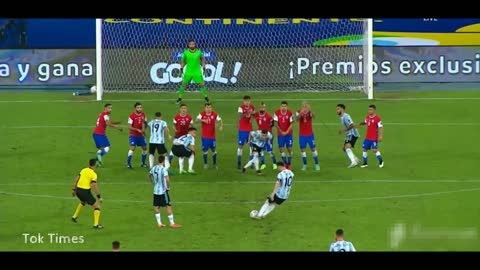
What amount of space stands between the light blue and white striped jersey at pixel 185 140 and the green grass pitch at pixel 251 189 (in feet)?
3.79

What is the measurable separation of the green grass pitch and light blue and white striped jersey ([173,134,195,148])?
1.15 metres

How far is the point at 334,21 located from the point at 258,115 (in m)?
15.8

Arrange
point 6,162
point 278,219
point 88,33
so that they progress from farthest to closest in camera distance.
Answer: point 88,33
point 6,162
point 278,219

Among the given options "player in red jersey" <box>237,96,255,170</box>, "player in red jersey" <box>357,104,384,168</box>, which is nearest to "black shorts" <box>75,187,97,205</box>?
"player in red jersey" <box>237,96,255,170</box>

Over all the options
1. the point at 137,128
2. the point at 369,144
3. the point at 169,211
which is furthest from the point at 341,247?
the point at 137,128

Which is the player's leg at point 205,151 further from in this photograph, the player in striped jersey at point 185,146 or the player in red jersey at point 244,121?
the player in red jersey at point 244,121

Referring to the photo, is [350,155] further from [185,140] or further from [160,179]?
[160,179]

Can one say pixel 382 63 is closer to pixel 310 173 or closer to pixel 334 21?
pixel 334 21

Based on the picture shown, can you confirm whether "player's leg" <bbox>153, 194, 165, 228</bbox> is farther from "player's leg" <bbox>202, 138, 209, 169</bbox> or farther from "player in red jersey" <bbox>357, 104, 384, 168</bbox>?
"player in red jersey" <bbox>357, 104, 384, 168</bbox>

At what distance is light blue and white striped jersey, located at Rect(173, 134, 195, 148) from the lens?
33.7m

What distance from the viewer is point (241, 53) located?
48188mm

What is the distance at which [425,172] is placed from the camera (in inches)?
1371

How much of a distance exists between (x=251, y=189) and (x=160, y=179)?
5.16 meters

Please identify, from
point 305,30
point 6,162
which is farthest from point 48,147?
point 305,30
